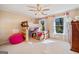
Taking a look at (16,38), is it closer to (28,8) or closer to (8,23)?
(8,23)

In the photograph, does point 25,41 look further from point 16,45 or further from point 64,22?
point 64,22

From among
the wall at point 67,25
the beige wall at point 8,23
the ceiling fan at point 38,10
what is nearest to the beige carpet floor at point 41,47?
the wall at point 67,25

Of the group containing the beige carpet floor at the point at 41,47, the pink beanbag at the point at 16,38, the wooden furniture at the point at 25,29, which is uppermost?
the wooden furniture at the point at 25,29

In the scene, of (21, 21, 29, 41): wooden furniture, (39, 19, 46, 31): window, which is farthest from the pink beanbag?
(39, 19, 46, 31): window

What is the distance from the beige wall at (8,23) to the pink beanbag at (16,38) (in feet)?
0.24

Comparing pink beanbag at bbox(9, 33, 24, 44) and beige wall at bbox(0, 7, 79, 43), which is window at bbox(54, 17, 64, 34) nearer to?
beige wall at bbox(0, 7, 79, 43)

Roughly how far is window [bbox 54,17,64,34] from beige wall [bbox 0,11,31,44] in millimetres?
497

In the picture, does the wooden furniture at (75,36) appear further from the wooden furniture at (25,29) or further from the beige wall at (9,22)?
the wooden furniture at (25,29)

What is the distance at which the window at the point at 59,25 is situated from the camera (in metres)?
1.69

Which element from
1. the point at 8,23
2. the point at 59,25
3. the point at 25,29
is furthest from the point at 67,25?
the point at 8,23

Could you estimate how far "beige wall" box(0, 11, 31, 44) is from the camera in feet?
5.44

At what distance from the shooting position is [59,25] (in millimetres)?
1719

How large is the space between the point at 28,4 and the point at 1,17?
476 millimetres
